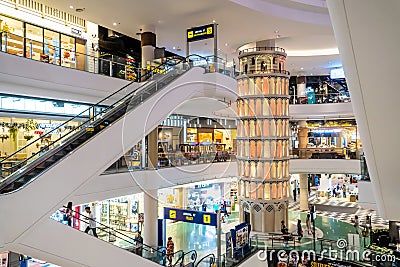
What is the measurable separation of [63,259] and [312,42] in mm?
15271

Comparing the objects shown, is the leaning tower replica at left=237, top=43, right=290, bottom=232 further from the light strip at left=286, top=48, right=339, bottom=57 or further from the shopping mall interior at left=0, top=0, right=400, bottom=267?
the light strip at left=286, top=48, right=339, bottom=57

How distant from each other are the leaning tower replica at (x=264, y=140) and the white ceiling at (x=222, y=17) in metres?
1.35

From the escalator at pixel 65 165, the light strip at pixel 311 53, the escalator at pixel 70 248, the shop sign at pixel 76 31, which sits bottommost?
the escalator at pixel 70 248

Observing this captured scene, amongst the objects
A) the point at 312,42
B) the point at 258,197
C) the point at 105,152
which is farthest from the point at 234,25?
the point at 105,152

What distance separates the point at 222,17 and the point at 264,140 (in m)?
5.80

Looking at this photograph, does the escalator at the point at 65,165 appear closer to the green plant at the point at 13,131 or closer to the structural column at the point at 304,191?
the green plant at the point at 13,131

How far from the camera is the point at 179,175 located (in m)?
14.3

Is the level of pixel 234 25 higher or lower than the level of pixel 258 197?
higher

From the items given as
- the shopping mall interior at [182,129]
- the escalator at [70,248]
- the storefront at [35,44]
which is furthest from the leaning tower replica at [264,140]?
the escalator at [70,248]

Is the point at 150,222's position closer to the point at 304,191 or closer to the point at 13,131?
the point at 13,131

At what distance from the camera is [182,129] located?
7.73 meters

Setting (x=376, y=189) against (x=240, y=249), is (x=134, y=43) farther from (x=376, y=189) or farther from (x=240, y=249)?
(x=376, y=189)

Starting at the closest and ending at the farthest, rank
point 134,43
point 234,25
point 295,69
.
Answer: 1. point 234,25
2. point 134,43
3. point 295,69

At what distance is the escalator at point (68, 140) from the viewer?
639 cm
